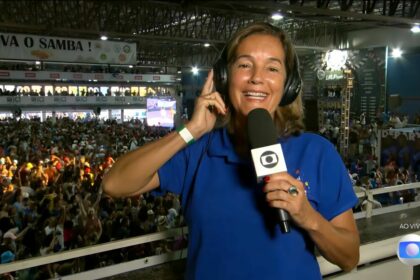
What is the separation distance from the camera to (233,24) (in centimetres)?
2509

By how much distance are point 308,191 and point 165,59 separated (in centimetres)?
4301

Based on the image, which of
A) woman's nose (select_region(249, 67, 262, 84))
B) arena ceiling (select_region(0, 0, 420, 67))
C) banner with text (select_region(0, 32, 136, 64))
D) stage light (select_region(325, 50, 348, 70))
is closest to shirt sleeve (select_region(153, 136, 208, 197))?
woman's nose (select_region(249, 67, 262, 84))

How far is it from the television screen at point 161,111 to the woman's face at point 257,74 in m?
23.0

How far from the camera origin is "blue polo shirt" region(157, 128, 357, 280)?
4.25ft

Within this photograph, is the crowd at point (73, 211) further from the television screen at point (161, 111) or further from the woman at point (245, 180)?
the television screen at point (161, 111)

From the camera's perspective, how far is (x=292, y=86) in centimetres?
148

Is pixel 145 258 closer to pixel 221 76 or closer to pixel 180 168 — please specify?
pixel 180 168

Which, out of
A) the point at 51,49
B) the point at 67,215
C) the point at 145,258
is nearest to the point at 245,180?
the point at 145,258

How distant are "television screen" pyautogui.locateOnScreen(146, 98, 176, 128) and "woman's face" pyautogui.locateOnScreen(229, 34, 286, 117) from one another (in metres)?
23.0

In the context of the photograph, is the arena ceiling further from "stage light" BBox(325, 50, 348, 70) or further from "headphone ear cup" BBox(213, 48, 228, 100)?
"headphone ear cup" BBox(213, 48, 228, 100)

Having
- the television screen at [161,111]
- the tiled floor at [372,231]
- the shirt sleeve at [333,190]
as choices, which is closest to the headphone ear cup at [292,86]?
the shirt sleeve at [333,190]

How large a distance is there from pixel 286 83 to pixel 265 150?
379 mm

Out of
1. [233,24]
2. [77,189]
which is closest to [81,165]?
[77,189]

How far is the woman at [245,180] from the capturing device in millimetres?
1298
